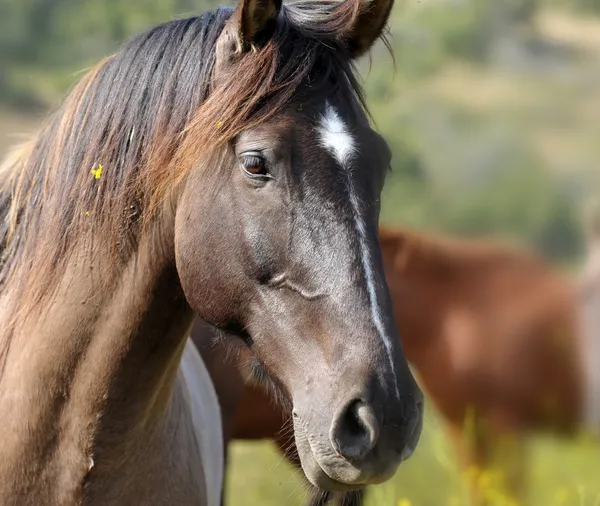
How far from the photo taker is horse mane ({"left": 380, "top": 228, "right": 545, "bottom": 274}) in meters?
5.39

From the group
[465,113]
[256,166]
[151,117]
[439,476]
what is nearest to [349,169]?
[256,166]

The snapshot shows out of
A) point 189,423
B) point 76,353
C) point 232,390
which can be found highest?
point 76,353

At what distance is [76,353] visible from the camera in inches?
78.1

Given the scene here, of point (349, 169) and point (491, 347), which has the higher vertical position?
point (349, 169)

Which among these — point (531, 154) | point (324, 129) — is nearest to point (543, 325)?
point (531, 154)

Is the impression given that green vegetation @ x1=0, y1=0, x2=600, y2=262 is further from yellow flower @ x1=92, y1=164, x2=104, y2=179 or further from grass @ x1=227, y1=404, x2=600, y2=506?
yellow flower @ x1=92, y1=164, x2=104, y2=179

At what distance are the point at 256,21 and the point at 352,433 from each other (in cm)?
94

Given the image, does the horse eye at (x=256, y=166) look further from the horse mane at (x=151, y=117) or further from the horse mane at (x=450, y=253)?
the horse mane at (x=450, y=253)

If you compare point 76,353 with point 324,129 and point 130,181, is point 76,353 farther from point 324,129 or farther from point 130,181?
point 324,129

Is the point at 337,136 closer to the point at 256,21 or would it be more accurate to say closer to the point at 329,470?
the point at 256,21

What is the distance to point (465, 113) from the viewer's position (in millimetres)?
9234

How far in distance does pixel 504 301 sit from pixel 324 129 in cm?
420

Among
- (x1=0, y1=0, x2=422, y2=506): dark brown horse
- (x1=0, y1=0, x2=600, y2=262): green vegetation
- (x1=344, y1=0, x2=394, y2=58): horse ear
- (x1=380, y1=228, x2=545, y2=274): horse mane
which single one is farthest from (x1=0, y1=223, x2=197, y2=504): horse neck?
(x1=0, y1=0, x2=600, y2=262): green vegetation

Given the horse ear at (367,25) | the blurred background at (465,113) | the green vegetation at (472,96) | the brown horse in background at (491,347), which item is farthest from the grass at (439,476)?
the horse ear at (367,25)
